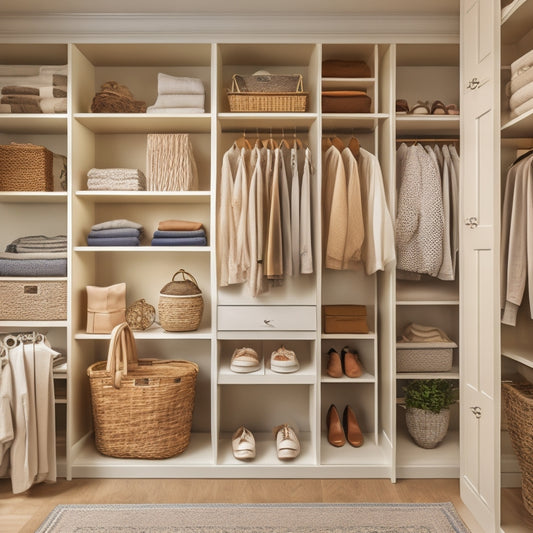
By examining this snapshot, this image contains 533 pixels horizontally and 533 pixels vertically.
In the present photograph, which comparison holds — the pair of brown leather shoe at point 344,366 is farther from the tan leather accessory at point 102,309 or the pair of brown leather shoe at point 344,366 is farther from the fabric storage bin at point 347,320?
the tan leather accessory at point 102,309

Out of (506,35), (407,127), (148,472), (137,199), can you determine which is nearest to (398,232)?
(407,127)

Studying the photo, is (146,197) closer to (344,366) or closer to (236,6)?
(236,6)

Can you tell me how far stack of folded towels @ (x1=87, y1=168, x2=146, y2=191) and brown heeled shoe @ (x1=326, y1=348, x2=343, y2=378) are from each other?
4.92 feet

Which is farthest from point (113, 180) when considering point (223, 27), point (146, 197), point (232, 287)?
point (223, 27)

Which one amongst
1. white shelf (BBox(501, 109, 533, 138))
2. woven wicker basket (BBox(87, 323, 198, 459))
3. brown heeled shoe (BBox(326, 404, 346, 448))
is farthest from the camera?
brown heeled shoe (BBox(326, 404, 346, 448))

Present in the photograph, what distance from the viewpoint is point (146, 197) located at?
2936 millimetres

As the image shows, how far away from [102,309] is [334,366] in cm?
137

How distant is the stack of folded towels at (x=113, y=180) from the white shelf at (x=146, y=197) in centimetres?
5

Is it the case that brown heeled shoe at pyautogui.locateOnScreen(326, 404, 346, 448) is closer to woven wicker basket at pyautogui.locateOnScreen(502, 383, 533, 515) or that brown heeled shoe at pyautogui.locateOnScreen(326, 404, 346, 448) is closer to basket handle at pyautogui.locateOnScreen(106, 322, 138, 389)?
woven wicker basket at pyautogui.locateOnScreen(502, 383, 533, 515)

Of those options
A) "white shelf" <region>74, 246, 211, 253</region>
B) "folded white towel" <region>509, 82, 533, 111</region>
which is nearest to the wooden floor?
"white shelf" <region>74, 246, 211, 253</region>

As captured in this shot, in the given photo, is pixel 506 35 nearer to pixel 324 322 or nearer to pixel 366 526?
pixel 324 322

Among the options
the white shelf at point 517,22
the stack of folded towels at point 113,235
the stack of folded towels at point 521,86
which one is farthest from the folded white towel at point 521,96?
the stack of folded towels at point 113,235

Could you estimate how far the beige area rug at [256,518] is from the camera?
2.22 m

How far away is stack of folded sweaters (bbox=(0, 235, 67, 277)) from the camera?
2775 mm
